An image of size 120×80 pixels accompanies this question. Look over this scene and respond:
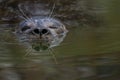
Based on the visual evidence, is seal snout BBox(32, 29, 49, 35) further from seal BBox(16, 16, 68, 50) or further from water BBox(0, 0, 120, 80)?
water BBox(0, 0, 120, 80)

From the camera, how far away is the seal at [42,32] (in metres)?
4.32

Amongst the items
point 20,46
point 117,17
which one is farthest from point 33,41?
point 117,17

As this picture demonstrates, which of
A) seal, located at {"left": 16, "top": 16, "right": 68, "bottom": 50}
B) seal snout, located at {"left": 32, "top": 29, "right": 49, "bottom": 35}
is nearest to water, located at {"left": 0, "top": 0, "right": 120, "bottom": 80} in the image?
seal, located at {"left": 16, "top": 16, "right": 68, "bottom": 50}

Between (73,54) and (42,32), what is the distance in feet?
3.07

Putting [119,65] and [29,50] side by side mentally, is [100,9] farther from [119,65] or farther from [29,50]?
[119,65]

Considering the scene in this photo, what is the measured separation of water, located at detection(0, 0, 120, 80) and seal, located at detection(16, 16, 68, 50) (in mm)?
83

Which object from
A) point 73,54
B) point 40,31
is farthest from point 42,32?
point 73,54

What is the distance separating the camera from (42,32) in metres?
4.62

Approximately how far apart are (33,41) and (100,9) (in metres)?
1.90

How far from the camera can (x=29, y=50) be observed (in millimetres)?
3938

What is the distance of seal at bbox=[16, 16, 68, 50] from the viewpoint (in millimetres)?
4323

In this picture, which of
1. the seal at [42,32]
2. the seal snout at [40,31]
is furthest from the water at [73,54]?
the seal snout at [40,31]

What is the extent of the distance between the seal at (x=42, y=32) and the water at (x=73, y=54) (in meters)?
0.08

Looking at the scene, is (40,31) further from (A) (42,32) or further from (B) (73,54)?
(B) (73,54)
